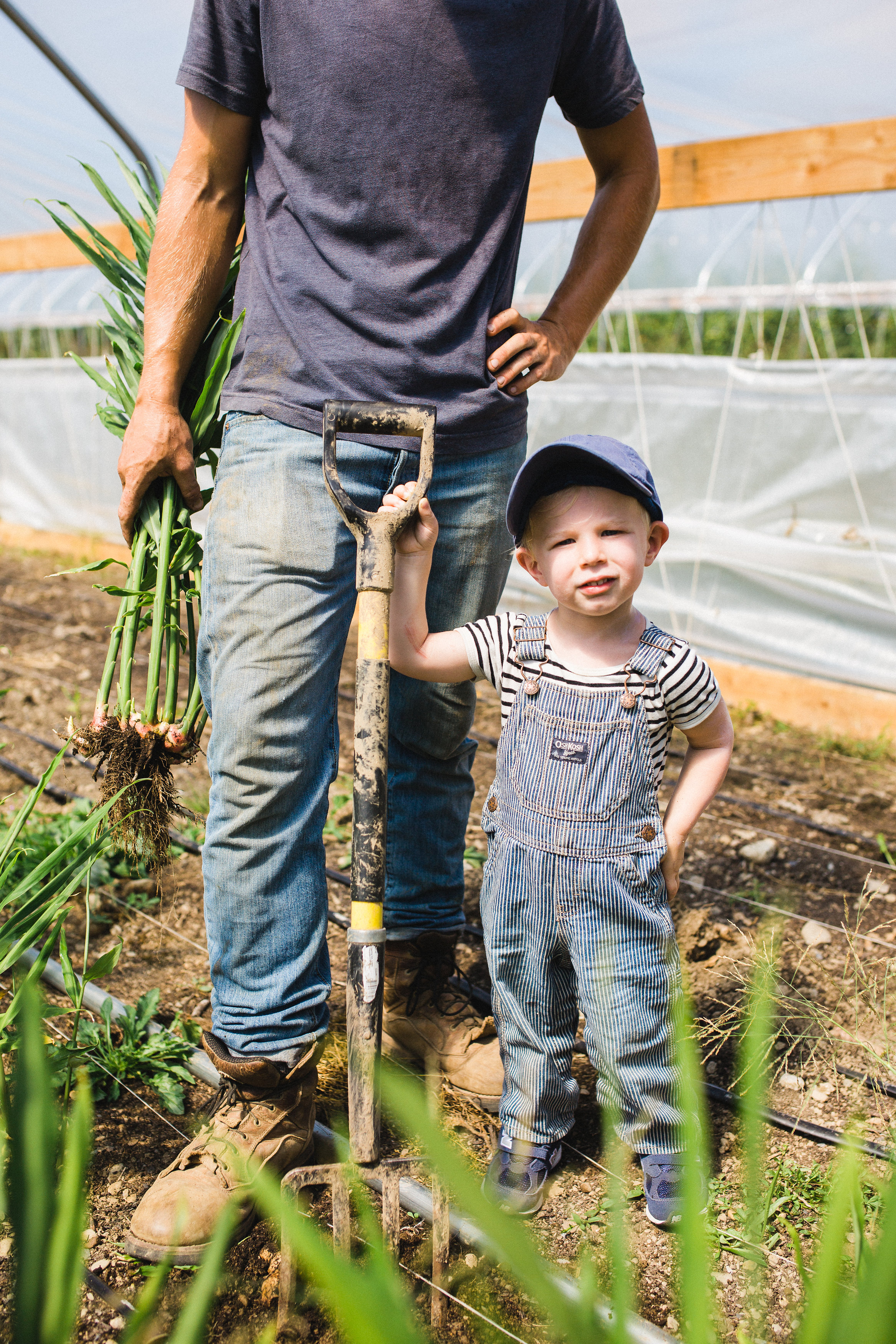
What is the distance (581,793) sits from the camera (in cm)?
132

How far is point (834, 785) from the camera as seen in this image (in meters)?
3.00

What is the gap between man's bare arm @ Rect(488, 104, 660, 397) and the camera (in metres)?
1.72

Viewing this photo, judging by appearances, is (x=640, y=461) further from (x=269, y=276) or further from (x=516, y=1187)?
(x=516, y=1187)

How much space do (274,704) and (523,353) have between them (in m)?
0.66

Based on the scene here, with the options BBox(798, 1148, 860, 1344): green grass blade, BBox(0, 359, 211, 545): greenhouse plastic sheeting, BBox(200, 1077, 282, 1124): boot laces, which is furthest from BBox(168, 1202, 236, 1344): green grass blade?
BBox(0, 359, 211, 545): greenhouse plastic sheeting

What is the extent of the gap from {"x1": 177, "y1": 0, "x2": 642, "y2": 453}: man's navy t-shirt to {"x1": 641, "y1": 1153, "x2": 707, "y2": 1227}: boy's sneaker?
40.6 inches

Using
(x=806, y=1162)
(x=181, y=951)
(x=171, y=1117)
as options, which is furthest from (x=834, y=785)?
(x=171, y=1117)

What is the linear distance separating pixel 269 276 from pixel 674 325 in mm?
10177

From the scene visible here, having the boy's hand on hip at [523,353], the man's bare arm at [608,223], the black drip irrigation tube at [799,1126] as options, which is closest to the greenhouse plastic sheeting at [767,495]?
the man's bare arm at [608,223]

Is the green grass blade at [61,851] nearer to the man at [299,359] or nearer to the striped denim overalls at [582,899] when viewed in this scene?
the man at [299,359]

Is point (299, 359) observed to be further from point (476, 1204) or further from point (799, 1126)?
point (799, 1126)

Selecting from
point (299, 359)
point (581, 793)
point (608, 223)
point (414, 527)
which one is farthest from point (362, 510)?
point (608, 223)

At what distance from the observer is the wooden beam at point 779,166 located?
10.5 feet

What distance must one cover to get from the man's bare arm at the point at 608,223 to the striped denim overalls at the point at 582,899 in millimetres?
615
